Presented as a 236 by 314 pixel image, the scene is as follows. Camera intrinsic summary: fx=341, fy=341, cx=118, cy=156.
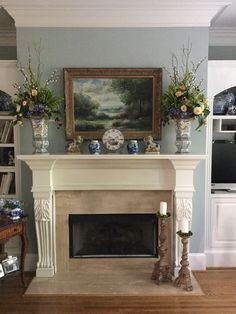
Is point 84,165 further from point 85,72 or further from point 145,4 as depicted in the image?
point 145,4

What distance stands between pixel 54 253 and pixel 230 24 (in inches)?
132

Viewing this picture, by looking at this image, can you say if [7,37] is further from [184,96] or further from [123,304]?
[123,304]

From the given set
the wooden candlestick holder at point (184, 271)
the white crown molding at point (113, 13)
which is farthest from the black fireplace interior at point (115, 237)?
the white crown molding at point (113, 13)

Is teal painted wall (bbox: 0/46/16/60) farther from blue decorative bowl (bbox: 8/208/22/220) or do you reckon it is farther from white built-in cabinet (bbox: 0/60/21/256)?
blue decorative bowl (bbox: 8/208/22/220)

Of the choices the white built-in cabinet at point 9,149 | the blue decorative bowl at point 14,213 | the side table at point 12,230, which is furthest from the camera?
the white built-in cabinet at point 9,149

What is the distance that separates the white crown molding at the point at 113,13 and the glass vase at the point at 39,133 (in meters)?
1.02

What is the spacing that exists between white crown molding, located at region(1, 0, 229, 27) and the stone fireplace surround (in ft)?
4.63

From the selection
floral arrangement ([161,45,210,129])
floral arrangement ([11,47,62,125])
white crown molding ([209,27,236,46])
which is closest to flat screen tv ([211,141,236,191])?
floral arrangement ([161,45,210,129])

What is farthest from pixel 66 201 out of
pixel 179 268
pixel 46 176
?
pixel 179 268

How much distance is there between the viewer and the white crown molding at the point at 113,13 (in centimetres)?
343

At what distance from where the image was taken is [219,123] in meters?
3.90

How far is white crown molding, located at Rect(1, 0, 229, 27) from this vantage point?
343 cm

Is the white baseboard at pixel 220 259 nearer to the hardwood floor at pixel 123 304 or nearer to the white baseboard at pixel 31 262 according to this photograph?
the hardwood floor at pixel 123 304

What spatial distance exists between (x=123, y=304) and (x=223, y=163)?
1.93 meters
